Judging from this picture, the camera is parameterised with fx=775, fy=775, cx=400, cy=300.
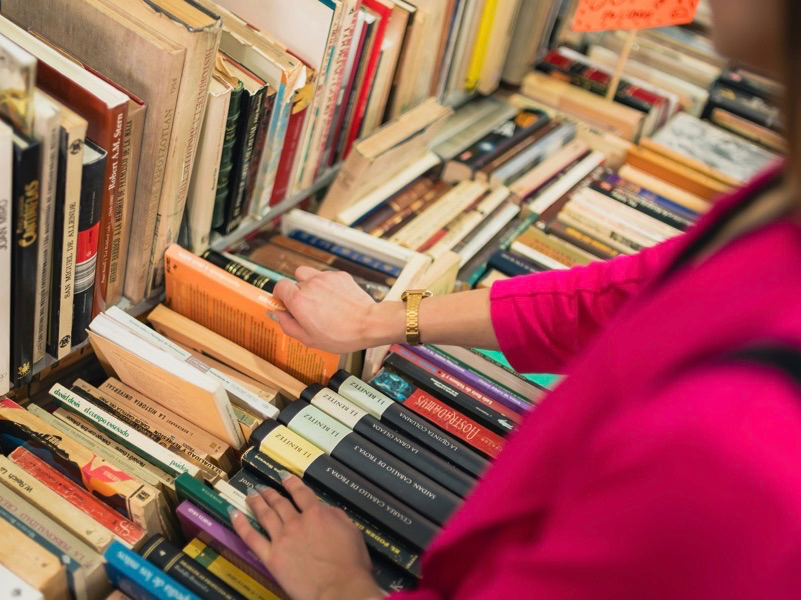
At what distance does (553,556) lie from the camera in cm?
47

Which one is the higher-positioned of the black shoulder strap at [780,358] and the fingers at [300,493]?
the black shoulder strap at [780,358]

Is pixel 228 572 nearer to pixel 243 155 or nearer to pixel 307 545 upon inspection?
pixel 307 545

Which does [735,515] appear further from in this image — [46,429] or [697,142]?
[697,142]

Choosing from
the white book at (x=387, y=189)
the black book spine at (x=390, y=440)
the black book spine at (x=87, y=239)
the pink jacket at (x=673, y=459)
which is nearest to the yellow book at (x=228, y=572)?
the black book spine at (x=390, y=440)

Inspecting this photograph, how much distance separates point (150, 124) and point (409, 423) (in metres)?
0.53

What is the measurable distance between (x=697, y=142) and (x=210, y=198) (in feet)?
4.24

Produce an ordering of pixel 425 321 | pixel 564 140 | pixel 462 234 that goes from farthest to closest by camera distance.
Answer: pixel 564 140 → pixel 462 234 → pixel 425 321

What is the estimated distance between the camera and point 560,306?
39.6 inches

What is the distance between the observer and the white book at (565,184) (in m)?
1.64

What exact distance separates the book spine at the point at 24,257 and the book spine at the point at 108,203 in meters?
0.10

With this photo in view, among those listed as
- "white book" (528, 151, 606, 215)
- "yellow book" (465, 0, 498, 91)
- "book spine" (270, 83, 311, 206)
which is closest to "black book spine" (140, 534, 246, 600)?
"book spine" (270, 83, 311, 206)

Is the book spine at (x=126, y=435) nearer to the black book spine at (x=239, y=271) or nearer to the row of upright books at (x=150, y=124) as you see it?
the row of upright books at (x=150, y=124)

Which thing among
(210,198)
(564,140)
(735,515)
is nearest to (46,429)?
(210,198)

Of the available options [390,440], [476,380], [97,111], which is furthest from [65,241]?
[476,380]
